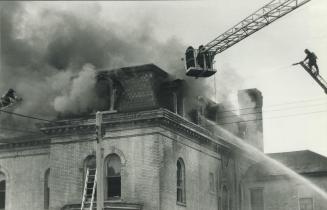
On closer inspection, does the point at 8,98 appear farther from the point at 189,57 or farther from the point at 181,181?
the point at 181,181

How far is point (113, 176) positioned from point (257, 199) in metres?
13.8

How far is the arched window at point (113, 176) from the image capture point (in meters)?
27.8

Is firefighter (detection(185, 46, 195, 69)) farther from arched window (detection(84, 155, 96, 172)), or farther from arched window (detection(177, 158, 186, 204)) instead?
arched window (detection(84, 155, 96, 172))

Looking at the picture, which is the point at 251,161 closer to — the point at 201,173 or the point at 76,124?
the point at 201,173

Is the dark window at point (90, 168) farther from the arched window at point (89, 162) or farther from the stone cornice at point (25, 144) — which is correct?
the stone cornice at point (25, 144)

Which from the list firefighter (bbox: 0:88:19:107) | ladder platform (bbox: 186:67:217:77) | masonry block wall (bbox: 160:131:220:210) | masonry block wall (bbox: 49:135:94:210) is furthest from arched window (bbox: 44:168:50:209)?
ladder platform (bbox: 186:67:217:77)

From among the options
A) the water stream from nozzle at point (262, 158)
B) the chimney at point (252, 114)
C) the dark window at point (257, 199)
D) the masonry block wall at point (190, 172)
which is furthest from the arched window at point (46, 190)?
the chimney at point (252, 114)

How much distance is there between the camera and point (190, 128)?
3005cm

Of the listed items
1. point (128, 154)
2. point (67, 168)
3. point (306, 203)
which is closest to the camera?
point (128, 154)

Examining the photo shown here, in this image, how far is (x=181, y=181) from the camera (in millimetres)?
29797

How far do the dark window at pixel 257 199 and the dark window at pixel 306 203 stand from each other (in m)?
2.46

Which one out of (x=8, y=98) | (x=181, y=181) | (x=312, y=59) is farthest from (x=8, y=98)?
(x=312, y=59)

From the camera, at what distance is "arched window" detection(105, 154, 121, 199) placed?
2778cm

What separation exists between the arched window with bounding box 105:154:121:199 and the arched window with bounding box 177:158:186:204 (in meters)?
3.20
